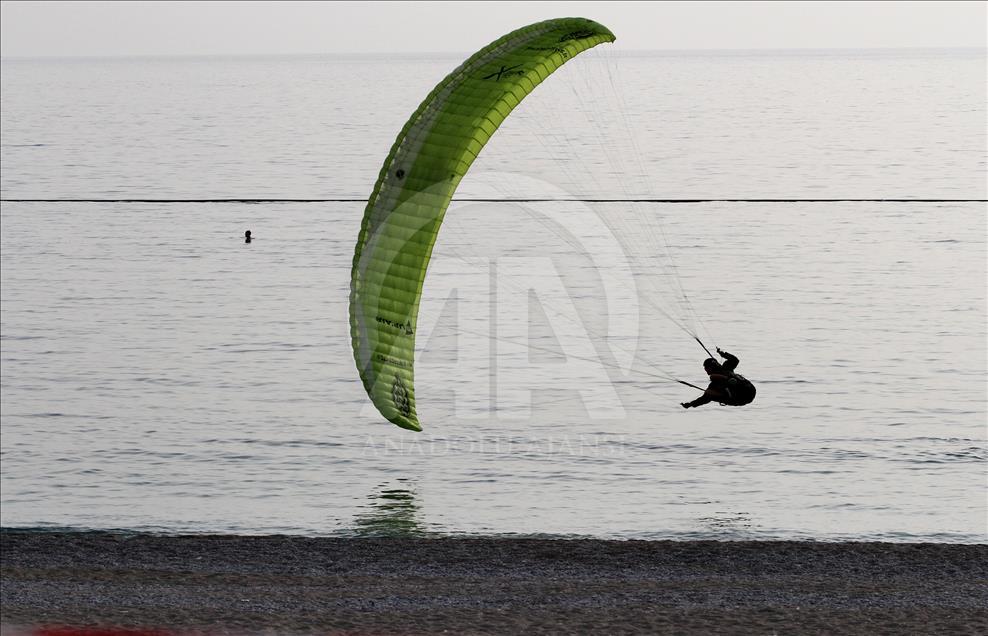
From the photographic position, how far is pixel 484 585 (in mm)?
17469

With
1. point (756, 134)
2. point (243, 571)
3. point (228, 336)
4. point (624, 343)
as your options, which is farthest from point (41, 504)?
point (756, 134)

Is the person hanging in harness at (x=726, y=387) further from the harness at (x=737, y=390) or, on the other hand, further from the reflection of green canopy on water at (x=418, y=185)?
the reflection of green canopy on water at (x=418, y=185)

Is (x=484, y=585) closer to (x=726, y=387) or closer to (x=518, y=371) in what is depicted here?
(x=726, y=387)

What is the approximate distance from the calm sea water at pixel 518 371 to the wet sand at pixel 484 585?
11.2ft

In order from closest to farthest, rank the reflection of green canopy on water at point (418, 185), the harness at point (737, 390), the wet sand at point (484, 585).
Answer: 1. the wet sand at point (484, 585)
2. the harness at point (737, 390)
3. the reflection of green canopy on water at point (418, 185)

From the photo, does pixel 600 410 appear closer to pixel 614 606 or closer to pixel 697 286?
pixel 614 606

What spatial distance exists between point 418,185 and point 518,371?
19135 mm

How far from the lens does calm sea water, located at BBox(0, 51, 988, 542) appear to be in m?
24.8

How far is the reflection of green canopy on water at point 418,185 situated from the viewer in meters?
18.9

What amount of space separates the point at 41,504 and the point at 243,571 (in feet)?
26.8

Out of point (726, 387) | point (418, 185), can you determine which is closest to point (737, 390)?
point (726, 387)

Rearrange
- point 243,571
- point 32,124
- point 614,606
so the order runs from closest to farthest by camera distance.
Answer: point 614,606, point 243,571, point 32,124

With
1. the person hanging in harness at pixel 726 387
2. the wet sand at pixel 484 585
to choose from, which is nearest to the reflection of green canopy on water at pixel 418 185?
the wet sand at pixel 484 585

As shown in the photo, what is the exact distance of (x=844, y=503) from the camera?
24656mm
